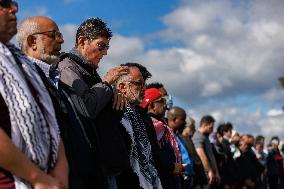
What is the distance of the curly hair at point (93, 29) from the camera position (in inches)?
171

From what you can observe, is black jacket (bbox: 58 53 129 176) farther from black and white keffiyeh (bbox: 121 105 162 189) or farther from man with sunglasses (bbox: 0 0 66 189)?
man with sunglasses (bbox: 0 0 66 189)

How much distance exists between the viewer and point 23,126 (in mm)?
2309

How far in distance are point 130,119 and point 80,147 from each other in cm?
151

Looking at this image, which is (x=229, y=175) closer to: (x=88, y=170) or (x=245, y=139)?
(x=245, y=139)

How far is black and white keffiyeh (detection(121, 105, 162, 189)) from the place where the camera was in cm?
457

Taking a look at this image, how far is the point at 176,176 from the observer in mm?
6121

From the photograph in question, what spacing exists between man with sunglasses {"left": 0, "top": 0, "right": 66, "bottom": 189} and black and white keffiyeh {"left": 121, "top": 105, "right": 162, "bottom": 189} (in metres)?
2.01

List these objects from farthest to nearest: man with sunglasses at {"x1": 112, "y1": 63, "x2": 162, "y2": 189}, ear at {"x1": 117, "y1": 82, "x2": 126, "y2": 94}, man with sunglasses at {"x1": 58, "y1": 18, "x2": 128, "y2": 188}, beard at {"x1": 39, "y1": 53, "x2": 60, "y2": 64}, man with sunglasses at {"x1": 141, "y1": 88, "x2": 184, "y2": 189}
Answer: man with sunglasses at {"x1": 141, "y1": 88, "x2": 184, "y2": 189} → ear at {"x1": 117, "y1": 82, "x2": 126, "y2": 94} → man with sunglasses at {"x1": 112, "y1": 63, "x2": 162, "y2": 189} → man with sunglasses at {"x1": 58, "y1": 18, "x2": 128, "y2": 188} → beard at {"x1": 39, "y1": 53, "x2": 60, "y2": 64}

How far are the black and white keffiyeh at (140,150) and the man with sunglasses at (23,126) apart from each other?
2.01 metres

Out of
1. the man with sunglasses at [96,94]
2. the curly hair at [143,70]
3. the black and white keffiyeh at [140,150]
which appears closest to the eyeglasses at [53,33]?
the man with sunglasses at [96,94]

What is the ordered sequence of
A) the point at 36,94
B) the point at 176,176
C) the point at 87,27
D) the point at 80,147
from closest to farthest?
the point at 36,94
the point at 80,147
the point at 87,27
the point at 176,176

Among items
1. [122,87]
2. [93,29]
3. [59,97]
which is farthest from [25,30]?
[122,87]

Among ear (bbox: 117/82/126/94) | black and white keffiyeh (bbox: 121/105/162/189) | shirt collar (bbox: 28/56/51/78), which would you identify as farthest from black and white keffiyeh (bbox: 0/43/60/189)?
ear (bbox: 117/82/126/94)

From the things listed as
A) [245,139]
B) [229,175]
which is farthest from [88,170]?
[245,139]
